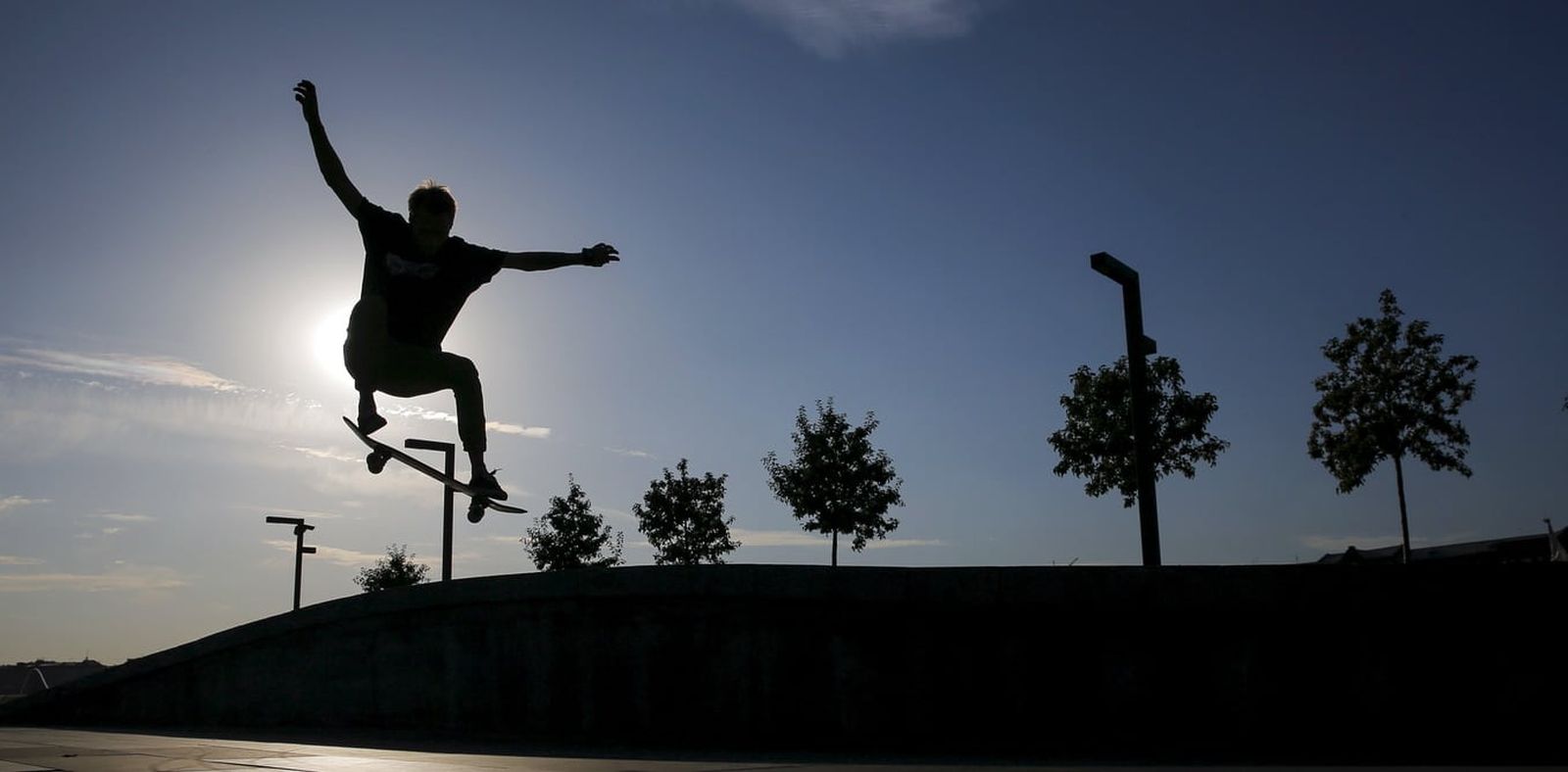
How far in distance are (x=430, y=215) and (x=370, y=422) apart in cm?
163

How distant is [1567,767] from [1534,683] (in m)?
1.87

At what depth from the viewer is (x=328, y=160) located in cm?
647

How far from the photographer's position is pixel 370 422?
7.20 m

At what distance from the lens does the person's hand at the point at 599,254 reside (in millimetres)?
6992

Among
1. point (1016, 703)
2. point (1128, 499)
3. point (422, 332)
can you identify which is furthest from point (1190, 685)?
point (1128, 499)

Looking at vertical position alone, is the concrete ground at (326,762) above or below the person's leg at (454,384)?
below

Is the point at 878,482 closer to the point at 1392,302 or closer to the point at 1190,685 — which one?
the point at 1392,302

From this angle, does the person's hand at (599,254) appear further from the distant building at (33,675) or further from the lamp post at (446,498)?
the distant building at (33,675)

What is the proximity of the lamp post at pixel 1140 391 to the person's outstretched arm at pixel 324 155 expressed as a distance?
7510mm

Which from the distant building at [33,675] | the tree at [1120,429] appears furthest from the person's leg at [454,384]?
the distant building at [33,675]

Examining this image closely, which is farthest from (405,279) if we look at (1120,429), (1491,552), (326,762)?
(1491,552)

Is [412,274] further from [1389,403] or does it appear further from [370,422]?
[1389,403]

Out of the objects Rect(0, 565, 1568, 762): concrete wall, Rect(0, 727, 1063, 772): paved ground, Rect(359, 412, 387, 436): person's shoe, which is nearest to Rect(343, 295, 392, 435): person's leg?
Rect(359, 412, 387, 436): person's shoe

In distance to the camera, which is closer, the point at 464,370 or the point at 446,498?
the point at 464,370
